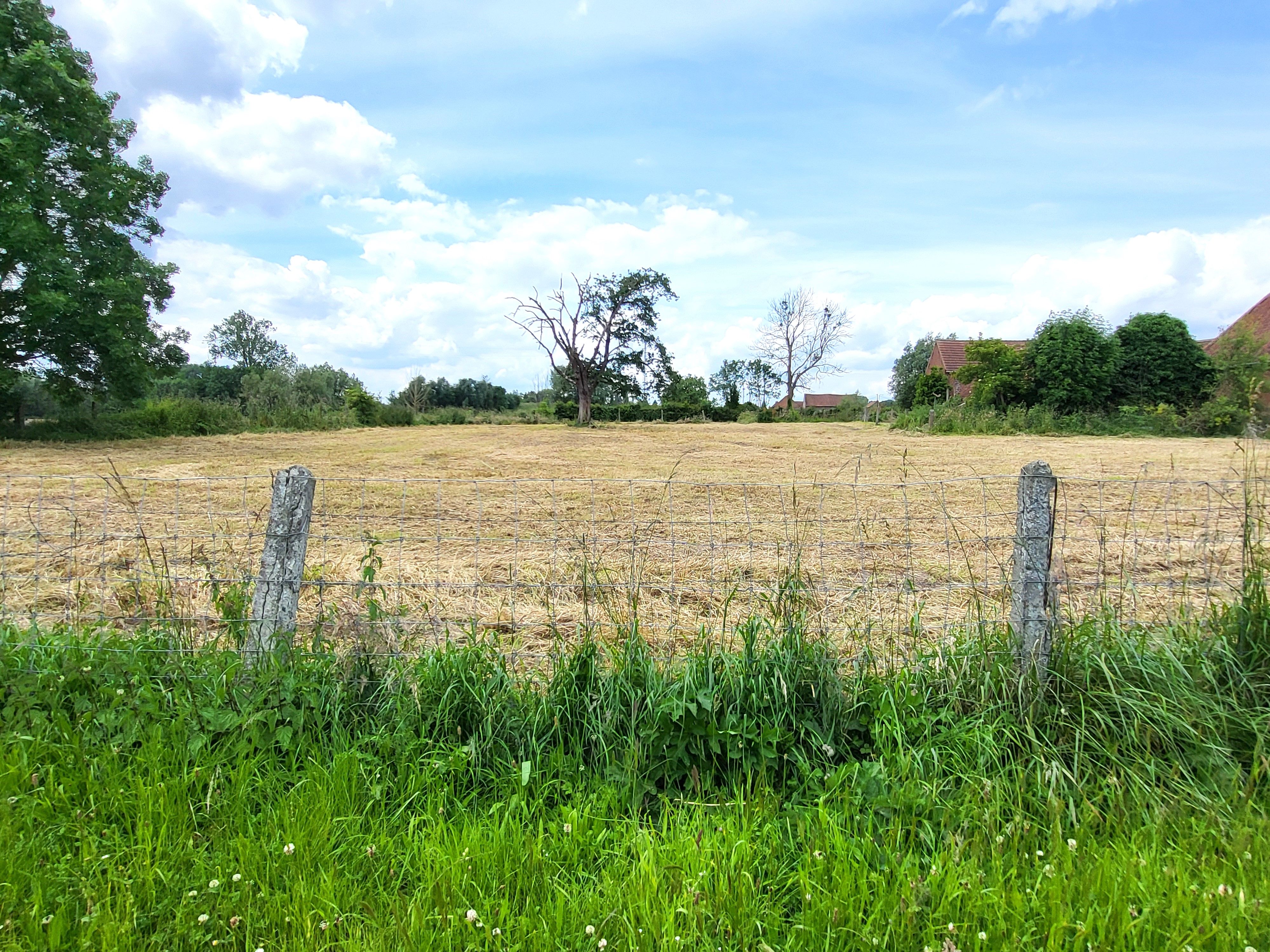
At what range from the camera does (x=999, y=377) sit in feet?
92.9

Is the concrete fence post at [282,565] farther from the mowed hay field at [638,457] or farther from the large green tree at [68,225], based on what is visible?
the large green tree at [68,225]

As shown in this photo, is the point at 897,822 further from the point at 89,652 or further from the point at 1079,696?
the point at 89,652

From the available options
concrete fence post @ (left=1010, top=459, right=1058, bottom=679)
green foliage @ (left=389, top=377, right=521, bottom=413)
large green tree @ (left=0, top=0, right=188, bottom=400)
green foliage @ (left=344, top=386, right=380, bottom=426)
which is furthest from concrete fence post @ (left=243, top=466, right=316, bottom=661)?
green foliage @ (left=389, top=377, right=521, bottom=413)

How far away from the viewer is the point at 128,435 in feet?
74.8

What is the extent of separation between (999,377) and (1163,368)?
574 cm

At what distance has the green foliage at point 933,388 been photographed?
38531mm

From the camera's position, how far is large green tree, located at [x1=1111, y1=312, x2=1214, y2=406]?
88.4 ft

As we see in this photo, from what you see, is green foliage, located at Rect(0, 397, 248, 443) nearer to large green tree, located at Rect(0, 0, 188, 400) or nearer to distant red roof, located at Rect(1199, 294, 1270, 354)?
large green tree, located at Rect(0, 0, 188, 400)

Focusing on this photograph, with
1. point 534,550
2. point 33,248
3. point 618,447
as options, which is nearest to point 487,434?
point 618,447

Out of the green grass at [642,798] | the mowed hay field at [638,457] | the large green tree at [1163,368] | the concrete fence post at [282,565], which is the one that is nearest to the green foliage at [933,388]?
the large green tree at [1163,368]

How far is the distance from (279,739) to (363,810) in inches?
18.1

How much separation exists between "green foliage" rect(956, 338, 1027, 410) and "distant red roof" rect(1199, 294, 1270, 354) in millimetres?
7471

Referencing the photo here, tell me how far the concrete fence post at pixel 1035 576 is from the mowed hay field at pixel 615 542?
167mm

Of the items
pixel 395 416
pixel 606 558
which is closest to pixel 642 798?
pixel 606 558
